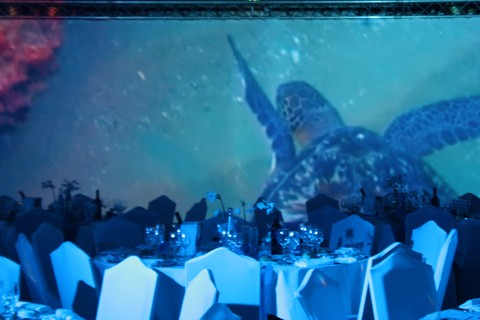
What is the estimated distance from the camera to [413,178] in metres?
9.00

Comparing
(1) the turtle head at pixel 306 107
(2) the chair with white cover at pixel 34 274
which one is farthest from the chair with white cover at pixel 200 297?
(1) the turtle head at pixel 306 107

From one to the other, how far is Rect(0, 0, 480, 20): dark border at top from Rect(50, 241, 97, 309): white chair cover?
18.0 ft

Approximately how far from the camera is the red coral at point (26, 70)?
30.2 ft

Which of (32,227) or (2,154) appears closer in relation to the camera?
(32,227)

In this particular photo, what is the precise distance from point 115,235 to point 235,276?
6.29 feet

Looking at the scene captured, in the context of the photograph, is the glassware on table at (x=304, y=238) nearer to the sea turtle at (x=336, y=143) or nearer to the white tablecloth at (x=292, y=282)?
the white tablecloth at (x=292, y=282)

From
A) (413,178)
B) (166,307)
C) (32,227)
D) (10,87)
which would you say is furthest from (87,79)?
(166,307)

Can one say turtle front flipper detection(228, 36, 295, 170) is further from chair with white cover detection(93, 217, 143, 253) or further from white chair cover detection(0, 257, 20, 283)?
white chair cover detection(0, 257, 20, 283)

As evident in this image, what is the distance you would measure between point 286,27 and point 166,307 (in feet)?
19.8

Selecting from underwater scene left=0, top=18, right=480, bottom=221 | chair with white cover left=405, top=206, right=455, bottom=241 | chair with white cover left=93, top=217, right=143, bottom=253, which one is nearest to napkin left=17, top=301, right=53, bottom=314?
chair with white cover left=93, top=217, right=143, bottom=253

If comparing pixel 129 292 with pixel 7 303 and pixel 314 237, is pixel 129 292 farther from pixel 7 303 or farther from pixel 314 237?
pixel 314 237

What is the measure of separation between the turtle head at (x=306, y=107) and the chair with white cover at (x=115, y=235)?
14.2 ft

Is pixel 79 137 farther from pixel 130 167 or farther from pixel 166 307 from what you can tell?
pixel 166 307

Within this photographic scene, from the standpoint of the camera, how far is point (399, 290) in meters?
3.31
